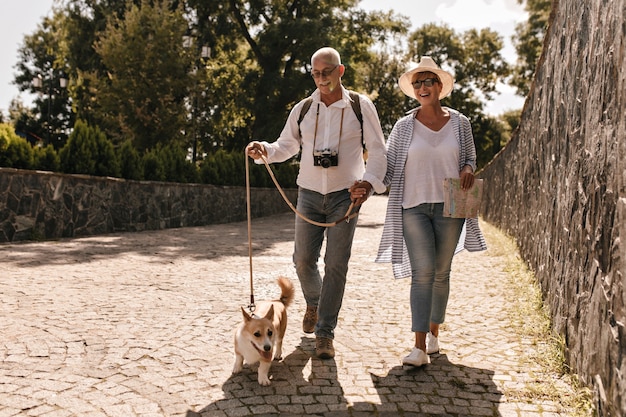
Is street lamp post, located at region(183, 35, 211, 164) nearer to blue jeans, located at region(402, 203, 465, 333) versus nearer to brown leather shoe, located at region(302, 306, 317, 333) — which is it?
brown leather shoe, located at region(302, 306, 317, 333)

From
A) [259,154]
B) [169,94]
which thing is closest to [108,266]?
[259,154]

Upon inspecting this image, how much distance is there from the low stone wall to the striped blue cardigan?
896 centimetres

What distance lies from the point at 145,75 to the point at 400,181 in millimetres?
19818

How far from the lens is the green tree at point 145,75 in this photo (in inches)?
877

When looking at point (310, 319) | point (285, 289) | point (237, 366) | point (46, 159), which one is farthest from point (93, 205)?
point (237, 366)

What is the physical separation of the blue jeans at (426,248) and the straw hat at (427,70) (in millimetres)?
938

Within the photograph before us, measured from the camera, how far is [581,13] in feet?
16.6

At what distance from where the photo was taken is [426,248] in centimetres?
443

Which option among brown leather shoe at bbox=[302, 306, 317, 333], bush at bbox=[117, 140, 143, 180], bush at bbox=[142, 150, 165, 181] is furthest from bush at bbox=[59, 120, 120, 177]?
brown leather shoe at bbox=[302, 306, 317, 333]

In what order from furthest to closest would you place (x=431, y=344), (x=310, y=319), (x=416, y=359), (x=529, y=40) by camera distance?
(x=529, y=40)
(x=310, y=319)
(x=431, y=344)
(x=416, y=359)

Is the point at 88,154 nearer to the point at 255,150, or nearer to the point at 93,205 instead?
the point at 93,205

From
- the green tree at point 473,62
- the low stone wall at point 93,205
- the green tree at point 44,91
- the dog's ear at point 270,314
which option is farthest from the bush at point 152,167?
the green tree at point 473,62

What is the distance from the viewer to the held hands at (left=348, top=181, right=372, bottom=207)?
14.4 ft

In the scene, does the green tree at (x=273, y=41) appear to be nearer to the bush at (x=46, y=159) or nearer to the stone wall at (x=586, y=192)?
the bush at (x=46, y=159)
